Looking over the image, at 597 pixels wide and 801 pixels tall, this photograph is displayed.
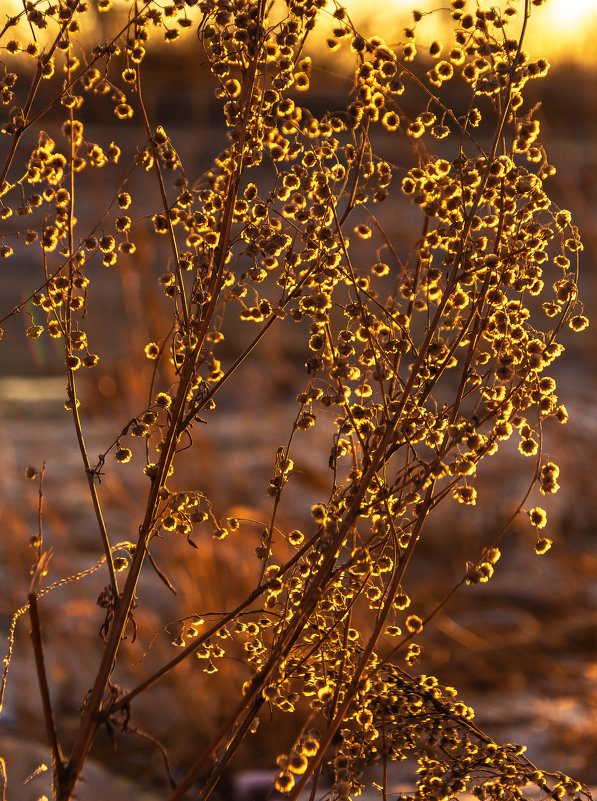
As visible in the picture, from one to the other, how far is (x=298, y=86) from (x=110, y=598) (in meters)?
0.66

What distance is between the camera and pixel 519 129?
1.05m

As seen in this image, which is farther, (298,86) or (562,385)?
(562,385)

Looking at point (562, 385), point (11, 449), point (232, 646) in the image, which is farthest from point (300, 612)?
point (562, 385)

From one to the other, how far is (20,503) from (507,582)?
2719 mm

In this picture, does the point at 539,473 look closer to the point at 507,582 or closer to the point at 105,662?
the point at 105,662

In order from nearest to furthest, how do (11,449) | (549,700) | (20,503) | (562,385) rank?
(549,700), (20,503), (11,449), (562,385)

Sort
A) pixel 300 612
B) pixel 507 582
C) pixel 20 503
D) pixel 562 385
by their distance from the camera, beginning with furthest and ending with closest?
pixel 562 385 < pixel 20 503 < pixel 507 582 < pixel 300 612

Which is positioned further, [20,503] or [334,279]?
[20,503]

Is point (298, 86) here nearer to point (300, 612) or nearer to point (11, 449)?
point (300, 612)

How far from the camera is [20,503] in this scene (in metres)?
5.22

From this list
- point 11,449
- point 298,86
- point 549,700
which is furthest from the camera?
point 11,449

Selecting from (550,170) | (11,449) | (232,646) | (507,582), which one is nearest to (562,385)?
(507,582)

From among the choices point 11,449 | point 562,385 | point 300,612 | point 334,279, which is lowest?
point 300,612

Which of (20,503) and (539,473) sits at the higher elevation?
(20,503)
